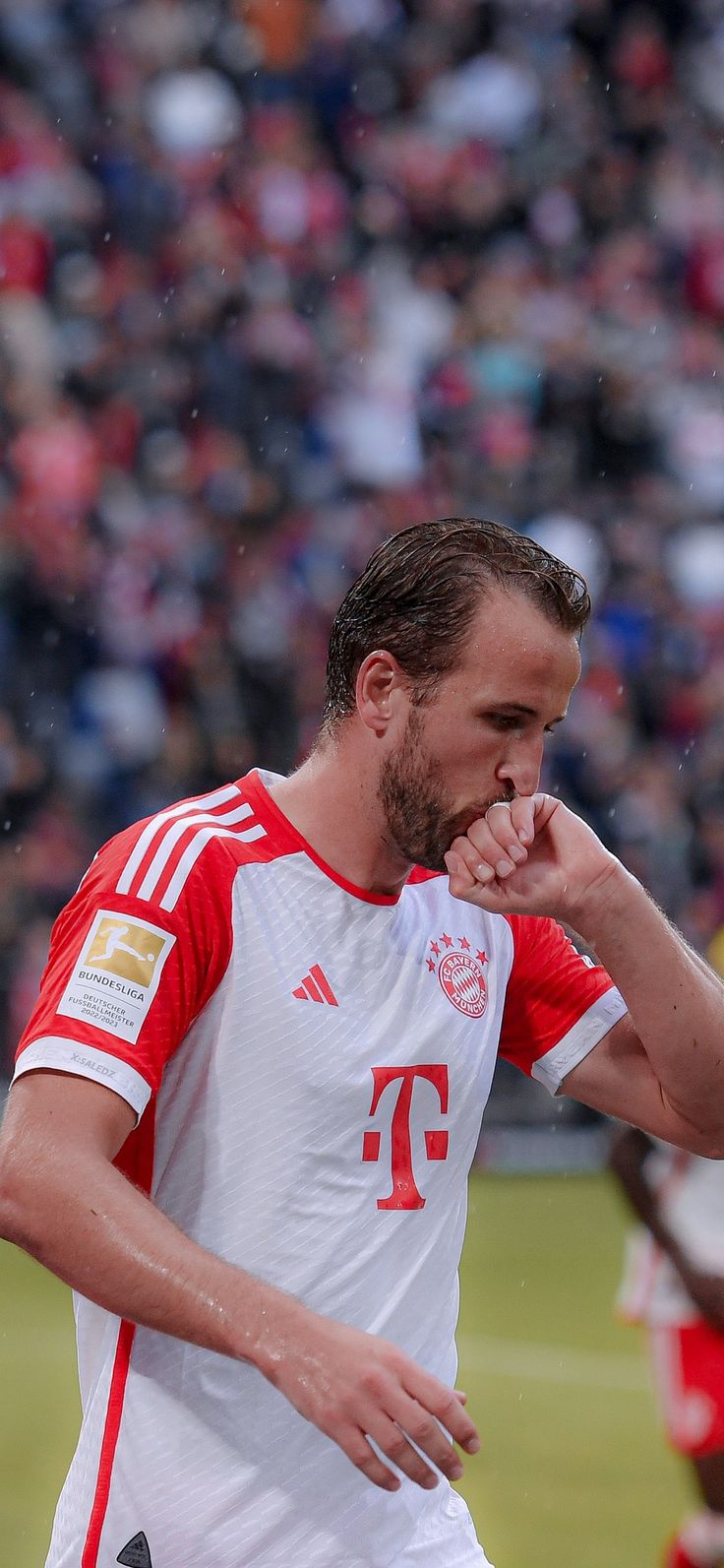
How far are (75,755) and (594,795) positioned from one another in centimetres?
324

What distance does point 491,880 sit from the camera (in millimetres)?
2344

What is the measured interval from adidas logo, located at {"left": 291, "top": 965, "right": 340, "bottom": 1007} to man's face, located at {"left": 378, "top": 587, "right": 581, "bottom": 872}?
0.21 meters

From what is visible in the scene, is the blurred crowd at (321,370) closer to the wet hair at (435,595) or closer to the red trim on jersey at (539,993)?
the red trim on jersey at (539,993)

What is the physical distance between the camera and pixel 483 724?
231 centimetres

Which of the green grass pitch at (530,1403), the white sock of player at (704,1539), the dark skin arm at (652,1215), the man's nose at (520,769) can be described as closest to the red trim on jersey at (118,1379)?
the man's nose at (520,769)

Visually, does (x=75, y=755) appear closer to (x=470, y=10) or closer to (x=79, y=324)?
(x=79, y=324)

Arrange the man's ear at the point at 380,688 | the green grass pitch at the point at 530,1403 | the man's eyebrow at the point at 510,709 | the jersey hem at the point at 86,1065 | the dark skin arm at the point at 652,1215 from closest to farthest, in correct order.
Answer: the jersey hem at the point at 86,1065 < the man's eyebrow at the point at 510,709 < the man's ear at the point at 380,688 < the dark skin arm at the point at 652,1215 < the green grass pitch at the point at 530,1403

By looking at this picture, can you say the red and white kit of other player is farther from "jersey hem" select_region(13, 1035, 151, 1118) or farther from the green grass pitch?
the green grass pitch

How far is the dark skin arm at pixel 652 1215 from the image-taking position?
4.28 meters

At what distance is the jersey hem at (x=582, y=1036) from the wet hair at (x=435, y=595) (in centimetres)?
61

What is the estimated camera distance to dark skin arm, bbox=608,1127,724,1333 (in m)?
4.28

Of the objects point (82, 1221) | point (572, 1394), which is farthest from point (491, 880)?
point (572, 1394)

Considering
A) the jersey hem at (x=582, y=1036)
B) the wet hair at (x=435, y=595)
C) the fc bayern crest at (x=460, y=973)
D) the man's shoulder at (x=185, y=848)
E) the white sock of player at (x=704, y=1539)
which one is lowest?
the white sock of player at (x=704, y=1539)

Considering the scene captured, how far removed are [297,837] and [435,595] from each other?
1.26 ft
